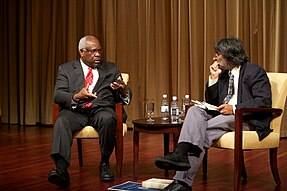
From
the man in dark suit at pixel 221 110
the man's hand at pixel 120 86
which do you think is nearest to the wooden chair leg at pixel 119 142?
the man's hand at pixel 120 86

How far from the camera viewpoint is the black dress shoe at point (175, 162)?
348 cm

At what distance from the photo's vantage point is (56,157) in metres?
4.11

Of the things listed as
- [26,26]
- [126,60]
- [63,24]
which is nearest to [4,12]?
[26,26]

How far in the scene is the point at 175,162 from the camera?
137 inches

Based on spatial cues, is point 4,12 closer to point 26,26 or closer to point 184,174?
point 26,26

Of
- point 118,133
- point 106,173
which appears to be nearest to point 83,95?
point 118,133

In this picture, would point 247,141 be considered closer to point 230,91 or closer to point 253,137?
point 253,137

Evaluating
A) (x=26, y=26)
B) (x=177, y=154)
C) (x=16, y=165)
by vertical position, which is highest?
(x=26, y=26)

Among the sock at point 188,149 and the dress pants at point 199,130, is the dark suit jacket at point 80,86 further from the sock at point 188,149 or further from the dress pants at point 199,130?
the sock at point 188,149

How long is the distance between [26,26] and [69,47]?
38.1 inches

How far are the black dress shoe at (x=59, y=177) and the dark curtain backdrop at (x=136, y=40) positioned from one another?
11.3 feet

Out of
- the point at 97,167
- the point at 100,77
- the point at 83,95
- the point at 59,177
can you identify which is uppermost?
the point at 100,77

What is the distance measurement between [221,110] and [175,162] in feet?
1.92

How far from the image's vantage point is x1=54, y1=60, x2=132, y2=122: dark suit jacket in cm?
445
